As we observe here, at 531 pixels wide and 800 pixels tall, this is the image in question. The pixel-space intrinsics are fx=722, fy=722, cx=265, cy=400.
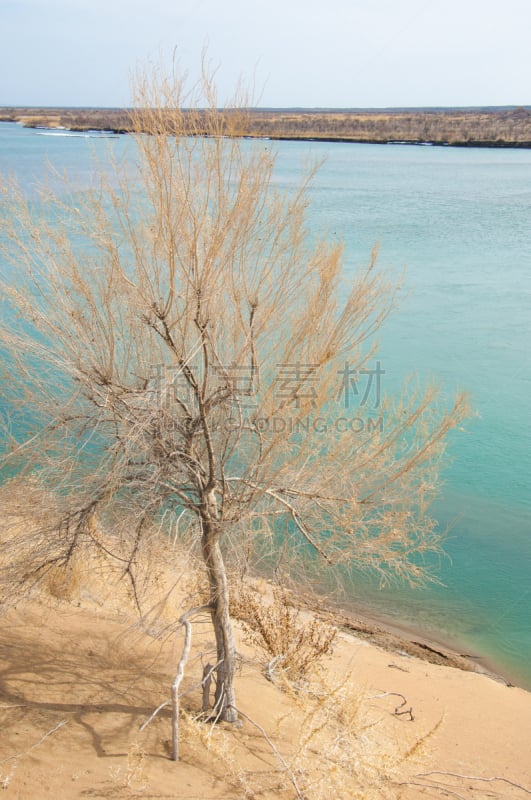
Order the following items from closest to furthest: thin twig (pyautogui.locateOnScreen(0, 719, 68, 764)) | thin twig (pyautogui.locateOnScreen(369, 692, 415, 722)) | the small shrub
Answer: thin twig (pyautogui.locateOnScreen(0, 719, 68, 764)) → thin twig (pyautogui.locateOnScreen(369, 692, 415, 722)) → the small shrub

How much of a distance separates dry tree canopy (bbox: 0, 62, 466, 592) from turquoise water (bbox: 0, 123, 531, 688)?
1047 millimetres

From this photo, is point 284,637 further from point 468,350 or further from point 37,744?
point 468,350

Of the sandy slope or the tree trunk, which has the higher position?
the tree trunk

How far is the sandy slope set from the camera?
481 cm

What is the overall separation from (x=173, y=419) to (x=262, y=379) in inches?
31.4

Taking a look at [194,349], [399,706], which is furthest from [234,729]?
[194,349]

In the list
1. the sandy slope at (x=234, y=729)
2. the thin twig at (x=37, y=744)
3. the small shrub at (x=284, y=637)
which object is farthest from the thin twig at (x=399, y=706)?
the thin twig at (x=37, y=744)

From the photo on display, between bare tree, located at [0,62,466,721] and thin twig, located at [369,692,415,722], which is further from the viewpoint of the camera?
thin twig, located at [369,692,415,722]

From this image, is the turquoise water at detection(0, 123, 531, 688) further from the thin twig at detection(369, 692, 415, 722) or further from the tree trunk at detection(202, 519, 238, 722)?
the tree trunk at detection(202, 519, 238, 722)

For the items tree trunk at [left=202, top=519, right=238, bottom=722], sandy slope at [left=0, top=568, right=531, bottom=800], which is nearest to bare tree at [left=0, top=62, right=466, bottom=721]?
tree trunk at [left=202, top=519, right=238, bottom=722]

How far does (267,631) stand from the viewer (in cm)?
699

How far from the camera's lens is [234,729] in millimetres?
5586

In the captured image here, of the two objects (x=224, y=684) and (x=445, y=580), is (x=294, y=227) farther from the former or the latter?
(x=445, y=580)

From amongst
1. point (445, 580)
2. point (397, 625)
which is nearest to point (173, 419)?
point (397, 625)
